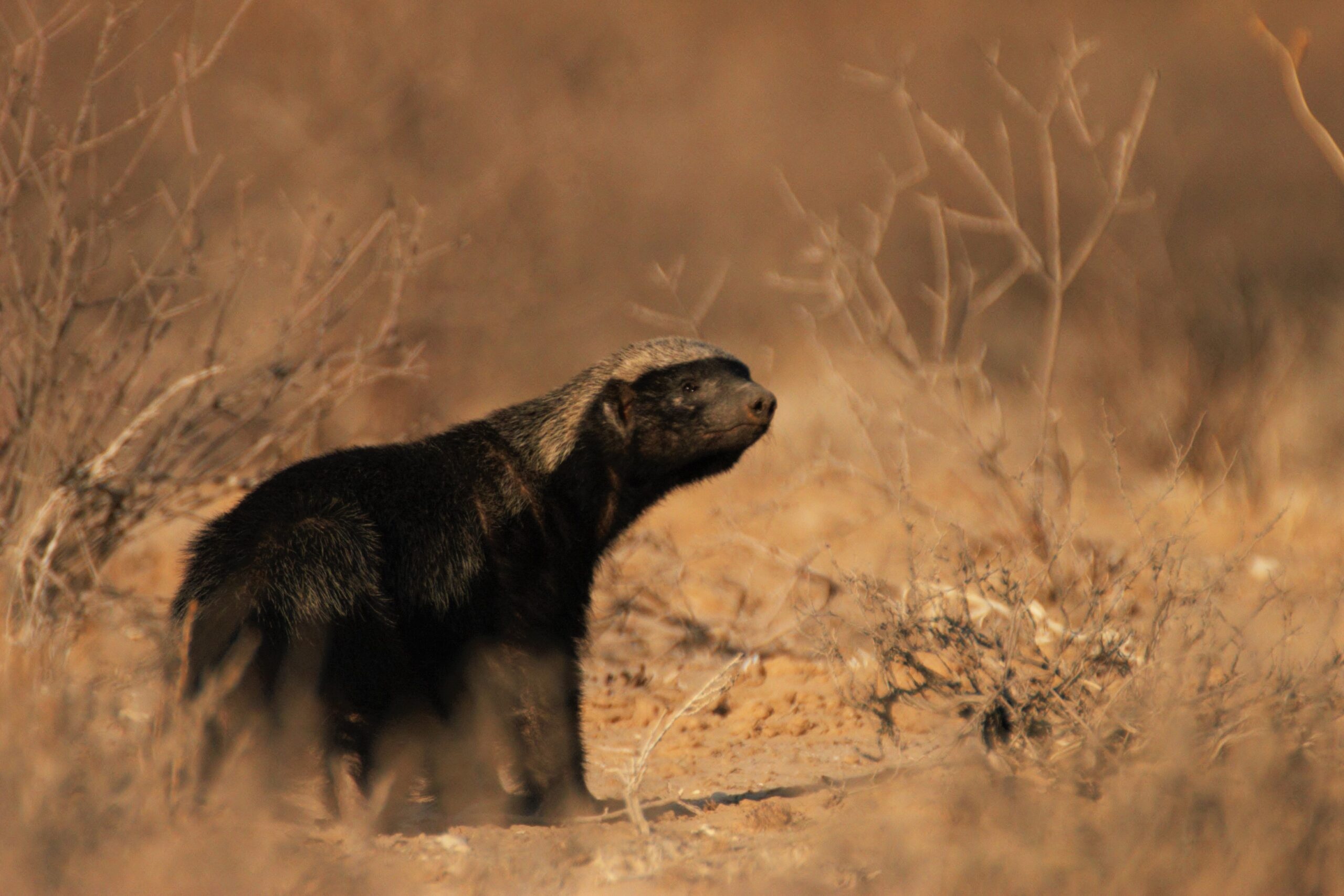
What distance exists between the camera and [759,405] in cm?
507

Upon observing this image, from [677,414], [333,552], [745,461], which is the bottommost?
[745,461]

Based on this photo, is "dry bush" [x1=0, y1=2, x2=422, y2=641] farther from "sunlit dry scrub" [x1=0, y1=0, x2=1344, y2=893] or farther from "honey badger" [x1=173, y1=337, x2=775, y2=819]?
"honey badger" [x1=173, y1=337, x2=775, y2=819]

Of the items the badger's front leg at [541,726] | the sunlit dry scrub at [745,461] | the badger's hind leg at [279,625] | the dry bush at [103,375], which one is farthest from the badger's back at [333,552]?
the dry bush at [103,375]

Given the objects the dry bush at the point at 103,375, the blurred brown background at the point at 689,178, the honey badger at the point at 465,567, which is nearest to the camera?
the honey badger at the point at 465,567

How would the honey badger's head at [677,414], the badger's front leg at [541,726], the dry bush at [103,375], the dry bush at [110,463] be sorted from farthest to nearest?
the dry bush at [103,375]
the honey badger's head at [677,414]
the badger's front leg at [541,726]
the dry bush at [110,463]

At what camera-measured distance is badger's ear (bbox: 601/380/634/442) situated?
16.9 ft

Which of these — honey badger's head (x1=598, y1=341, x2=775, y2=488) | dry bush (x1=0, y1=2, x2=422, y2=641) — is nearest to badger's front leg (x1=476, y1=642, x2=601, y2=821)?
honey badger's head (x1=598, y1=341, x2=775, y2=488)

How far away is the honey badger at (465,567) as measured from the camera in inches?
161

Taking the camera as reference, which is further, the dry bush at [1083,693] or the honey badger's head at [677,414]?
the honey badger's head at [677,414]

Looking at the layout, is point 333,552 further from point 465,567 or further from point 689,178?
point 689,178

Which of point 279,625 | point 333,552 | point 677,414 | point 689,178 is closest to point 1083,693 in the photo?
point 677,414

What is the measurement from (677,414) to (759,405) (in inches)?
12.7

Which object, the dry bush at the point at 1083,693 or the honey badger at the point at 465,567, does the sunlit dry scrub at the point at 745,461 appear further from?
the honey badger at the point at 465,567

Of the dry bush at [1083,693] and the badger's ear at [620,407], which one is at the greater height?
the badger's ear at [620,407]
